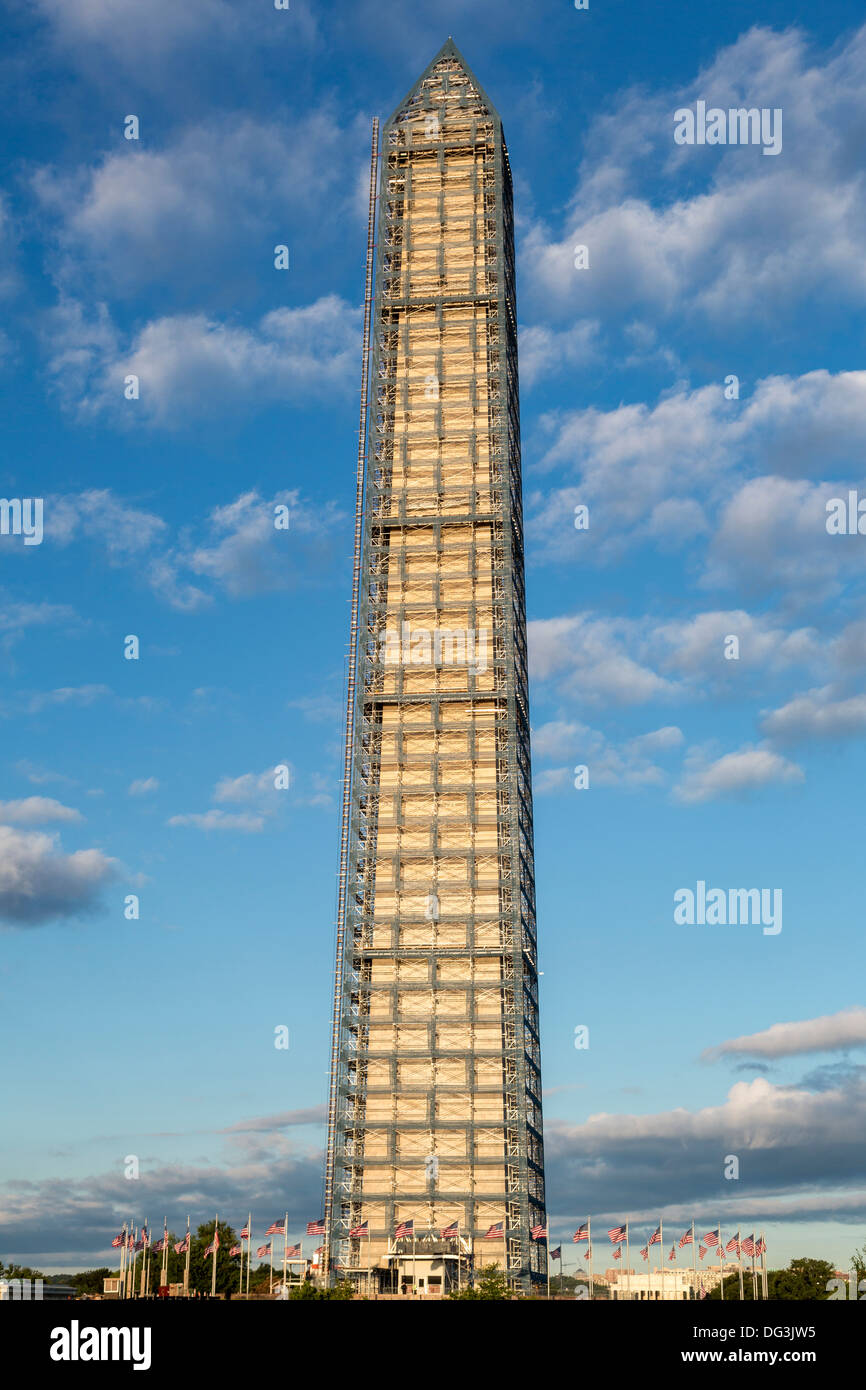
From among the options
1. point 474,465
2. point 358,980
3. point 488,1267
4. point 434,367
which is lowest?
point 488,1267

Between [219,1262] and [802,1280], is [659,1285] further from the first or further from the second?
[219,1262]

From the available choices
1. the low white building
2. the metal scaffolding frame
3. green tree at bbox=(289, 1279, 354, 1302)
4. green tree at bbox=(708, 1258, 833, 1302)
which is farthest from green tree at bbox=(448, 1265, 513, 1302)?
green tree at bbox=(708, 1258, 833, 1302)

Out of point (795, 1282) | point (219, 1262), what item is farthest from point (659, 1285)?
point (219, 1262)

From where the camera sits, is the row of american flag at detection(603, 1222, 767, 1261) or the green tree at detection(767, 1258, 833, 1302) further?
the green tree at detection(767, 1258, 833, 1302)

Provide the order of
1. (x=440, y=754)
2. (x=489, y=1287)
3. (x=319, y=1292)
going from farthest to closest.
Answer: (x=440, y=754), (x=319, y=1292), (x=489, y=1287)

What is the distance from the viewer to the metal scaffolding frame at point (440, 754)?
11650 centimetres

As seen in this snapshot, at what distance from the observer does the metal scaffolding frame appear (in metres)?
116

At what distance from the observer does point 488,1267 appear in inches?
4245

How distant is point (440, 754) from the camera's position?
129000mm

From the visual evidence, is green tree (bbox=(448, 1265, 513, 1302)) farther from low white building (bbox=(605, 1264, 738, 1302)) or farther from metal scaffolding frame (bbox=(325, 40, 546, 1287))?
low white building (bbox=(605, 1264, 738, 1302))
